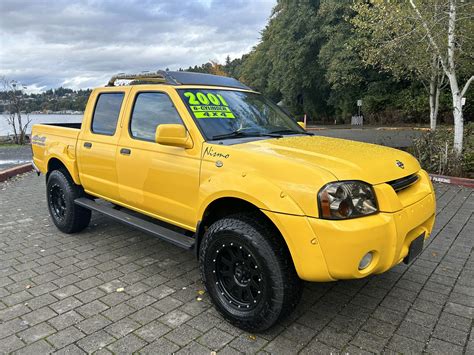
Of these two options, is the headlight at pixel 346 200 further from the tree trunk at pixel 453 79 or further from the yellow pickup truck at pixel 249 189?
the tree trunk at pixel 453 79

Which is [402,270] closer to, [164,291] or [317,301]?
[317,301]

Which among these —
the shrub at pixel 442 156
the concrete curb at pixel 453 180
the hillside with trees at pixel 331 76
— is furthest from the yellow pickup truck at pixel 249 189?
the hillside with trees at pixel 331 76

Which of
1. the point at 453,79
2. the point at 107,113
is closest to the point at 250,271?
the point at 107,113

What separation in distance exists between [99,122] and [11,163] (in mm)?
9224

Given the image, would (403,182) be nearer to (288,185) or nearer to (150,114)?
(288,185)

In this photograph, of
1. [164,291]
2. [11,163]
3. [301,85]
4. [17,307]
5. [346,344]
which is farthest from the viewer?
[301,85]

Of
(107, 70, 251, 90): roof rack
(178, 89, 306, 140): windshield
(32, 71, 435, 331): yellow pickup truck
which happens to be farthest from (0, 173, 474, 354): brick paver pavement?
(107, 70, 251, 90): roof rack

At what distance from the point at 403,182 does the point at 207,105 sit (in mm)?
1813

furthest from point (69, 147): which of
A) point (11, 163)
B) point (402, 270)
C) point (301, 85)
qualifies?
point (301, 85)

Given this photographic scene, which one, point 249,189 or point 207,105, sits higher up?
point 207,105

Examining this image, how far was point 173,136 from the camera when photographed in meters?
3.10

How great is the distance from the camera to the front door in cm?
328

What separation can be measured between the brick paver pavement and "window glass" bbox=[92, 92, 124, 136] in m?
1.44

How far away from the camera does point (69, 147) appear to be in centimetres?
477
